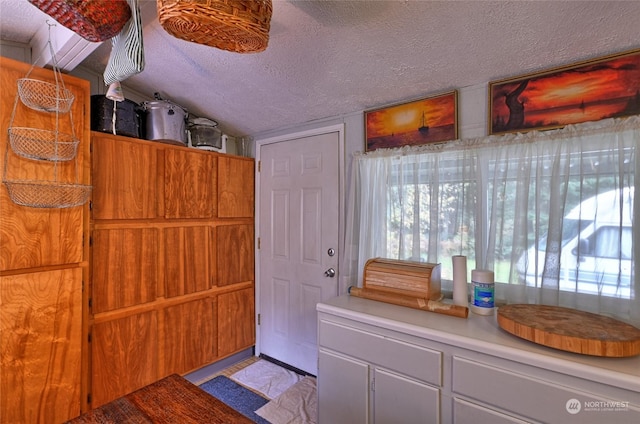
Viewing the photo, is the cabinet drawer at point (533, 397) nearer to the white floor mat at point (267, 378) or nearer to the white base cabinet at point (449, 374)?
the white base cabinet at point (449, 374)

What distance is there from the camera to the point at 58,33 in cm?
156

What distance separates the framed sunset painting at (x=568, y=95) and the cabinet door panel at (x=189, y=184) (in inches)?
82.5

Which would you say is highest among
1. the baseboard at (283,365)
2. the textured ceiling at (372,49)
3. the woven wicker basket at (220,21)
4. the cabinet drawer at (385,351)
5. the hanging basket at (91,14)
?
the textured ceiling at (372,49)

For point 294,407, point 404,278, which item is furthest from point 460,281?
point 294,407

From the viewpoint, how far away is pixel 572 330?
45.6 inches

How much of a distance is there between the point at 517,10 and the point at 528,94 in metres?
0.47

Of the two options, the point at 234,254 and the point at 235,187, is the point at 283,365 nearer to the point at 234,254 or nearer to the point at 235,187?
the point at 234,254

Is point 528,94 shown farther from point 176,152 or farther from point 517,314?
point 176,152

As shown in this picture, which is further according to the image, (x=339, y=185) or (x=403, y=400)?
(x=339, y=185)

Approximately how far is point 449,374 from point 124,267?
2.05 m

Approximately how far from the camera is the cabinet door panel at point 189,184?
2.25 m

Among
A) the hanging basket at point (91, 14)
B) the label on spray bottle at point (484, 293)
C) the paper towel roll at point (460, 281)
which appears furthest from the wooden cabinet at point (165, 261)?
the label on spray bottle at point (484, 293)

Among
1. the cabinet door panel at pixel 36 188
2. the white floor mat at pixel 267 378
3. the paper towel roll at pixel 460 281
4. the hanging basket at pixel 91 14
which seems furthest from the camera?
the white floor mat at pixel 267 378

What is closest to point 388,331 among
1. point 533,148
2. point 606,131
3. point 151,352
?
point 533,148
